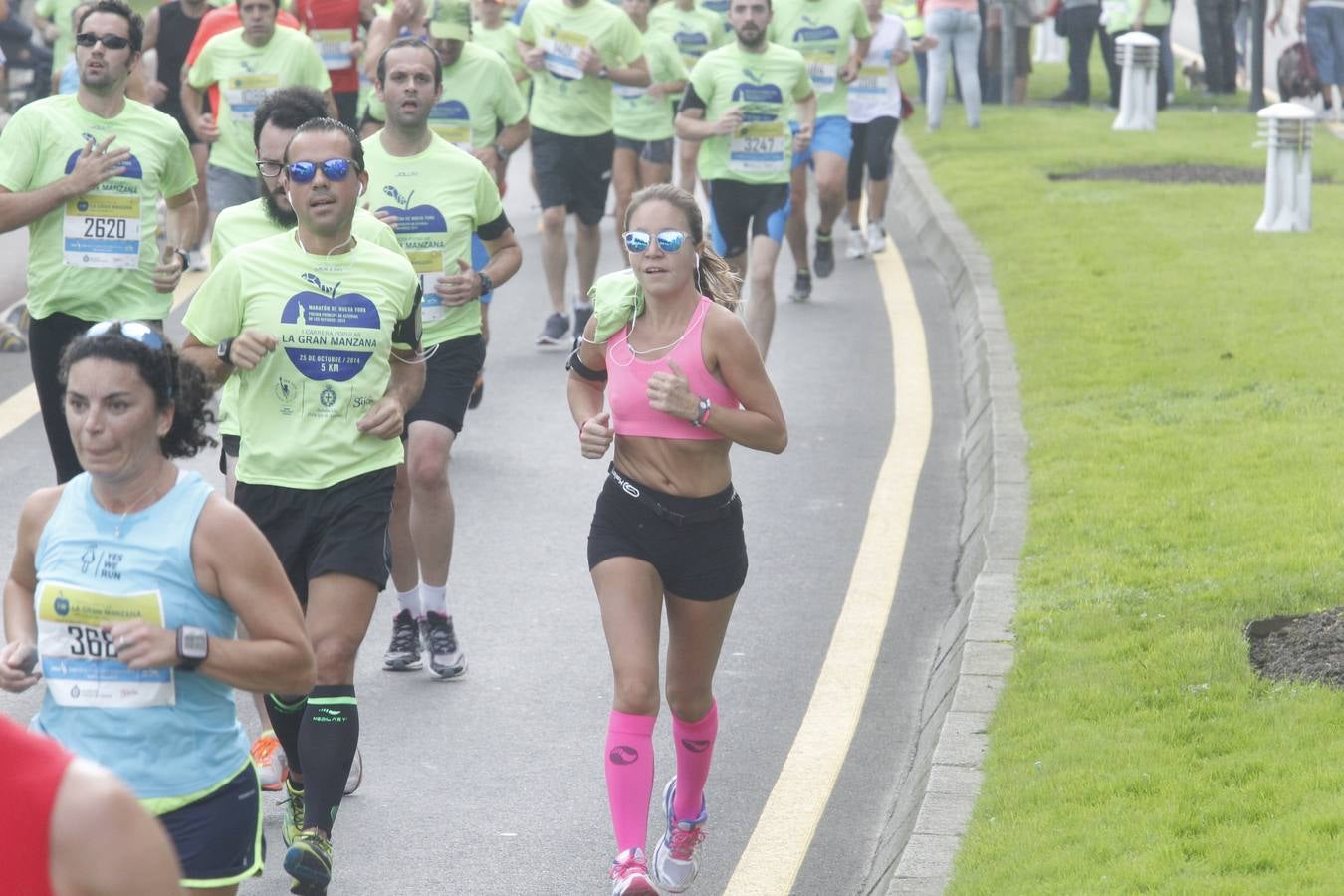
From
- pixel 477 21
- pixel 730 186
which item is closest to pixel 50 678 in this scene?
pixel 730 186

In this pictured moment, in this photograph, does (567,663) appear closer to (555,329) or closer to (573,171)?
(555,329)

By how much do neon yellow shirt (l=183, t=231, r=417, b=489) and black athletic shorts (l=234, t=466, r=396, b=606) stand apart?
0.04 meters

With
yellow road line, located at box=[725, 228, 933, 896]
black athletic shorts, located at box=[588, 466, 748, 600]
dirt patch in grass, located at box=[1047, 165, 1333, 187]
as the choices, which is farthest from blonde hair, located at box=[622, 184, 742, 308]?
dirt patch in grass, located at box=[1047, 165, 1333, 187]

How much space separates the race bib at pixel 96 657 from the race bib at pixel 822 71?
10508 mm

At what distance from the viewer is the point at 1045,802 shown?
5.86 meters

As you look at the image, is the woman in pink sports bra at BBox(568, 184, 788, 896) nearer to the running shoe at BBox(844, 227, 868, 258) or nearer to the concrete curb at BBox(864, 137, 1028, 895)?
the concrete curb at BBox(864, 137, 1028, 895)

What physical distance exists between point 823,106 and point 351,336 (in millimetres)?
8646

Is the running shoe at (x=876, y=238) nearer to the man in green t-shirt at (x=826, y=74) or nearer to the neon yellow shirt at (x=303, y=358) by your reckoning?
the man in green t-shirt at (x=826, y=74)

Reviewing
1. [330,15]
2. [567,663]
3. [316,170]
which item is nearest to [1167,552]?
[567,663]

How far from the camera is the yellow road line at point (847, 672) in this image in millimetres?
6305

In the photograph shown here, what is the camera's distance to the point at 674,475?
6074 millimetres

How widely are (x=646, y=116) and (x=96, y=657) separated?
1132 cm

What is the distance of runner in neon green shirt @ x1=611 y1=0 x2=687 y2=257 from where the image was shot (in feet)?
50.1

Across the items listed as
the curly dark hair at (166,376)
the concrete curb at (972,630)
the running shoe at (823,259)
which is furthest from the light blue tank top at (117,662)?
the running shoe at (823,259)
